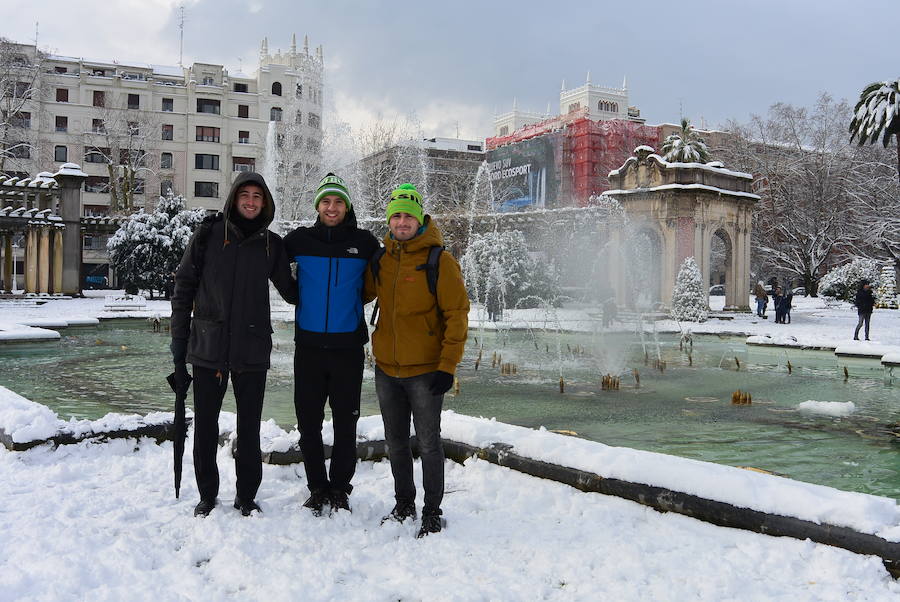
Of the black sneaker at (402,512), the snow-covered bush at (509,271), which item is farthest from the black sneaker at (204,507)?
the snow-covered bush at (509,271)

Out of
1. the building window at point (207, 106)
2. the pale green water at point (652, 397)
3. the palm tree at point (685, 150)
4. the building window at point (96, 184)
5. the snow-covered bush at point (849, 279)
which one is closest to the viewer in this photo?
the pale green water at point (652, 397)

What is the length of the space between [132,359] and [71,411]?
4.56 meters

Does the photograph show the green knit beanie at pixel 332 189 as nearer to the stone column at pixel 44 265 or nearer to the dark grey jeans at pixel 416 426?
the dark grey jeans at pixel 416 426

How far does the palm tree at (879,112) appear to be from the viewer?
2262cm

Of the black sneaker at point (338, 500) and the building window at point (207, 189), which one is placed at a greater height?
the building window at point (207, 189)

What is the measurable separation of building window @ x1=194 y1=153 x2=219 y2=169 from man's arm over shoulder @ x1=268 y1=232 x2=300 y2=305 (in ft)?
171

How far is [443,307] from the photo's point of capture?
347 cm

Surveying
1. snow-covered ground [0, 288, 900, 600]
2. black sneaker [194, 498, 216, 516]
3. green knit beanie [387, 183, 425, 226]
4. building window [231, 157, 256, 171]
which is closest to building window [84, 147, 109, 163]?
building window [231, 157, 256, 171]

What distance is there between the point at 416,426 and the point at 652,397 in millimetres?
5355

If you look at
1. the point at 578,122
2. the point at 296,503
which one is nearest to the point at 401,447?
the point at 296,503

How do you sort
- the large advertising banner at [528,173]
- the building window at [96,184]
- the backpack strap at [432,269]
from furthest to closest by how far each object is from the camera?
the large advertising banner at [528,173]
the building window at [96,184]
the backpack strap at [432,269]

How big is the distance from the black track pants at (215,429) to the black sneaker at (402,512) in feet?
2.29

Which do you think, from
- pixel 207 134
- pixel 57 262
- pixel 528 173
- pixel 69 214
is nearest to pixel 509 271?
pixel 69 214

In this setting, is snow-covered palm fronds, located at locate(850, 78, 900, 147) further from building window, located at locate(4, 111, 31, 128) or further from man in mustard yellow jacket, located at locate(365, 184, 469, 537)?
building window, located at locate(4, 111, 31, 128)
